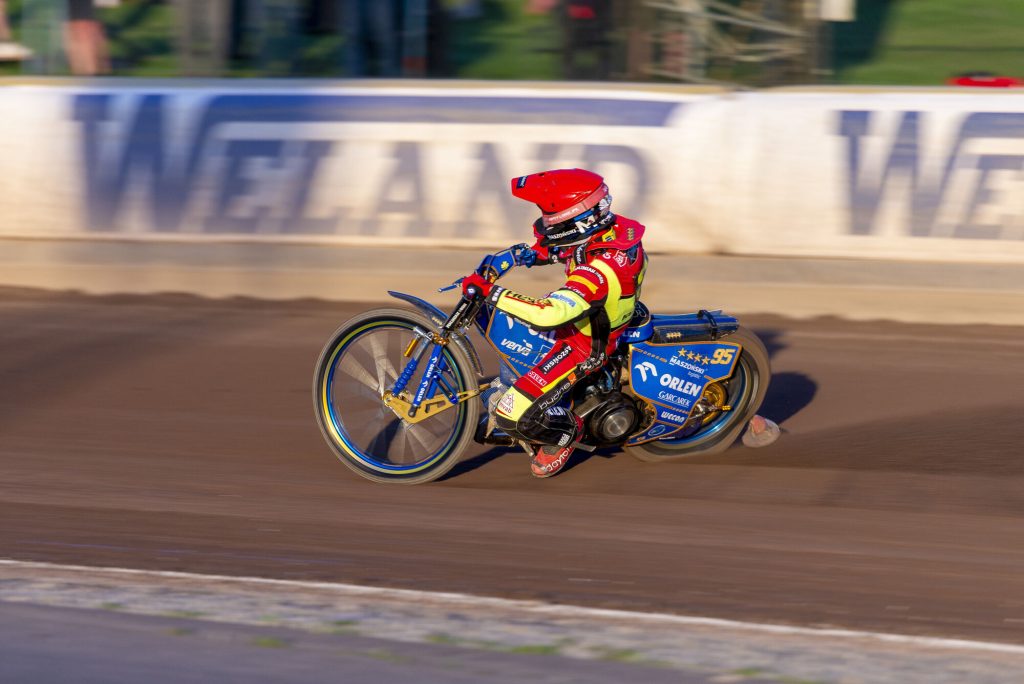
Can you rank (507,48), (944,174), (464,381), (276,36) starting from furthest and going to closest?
(507,48) → (276,36) → (944,174) → (464,381)

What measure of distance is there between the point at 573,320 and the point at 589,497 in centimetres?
87

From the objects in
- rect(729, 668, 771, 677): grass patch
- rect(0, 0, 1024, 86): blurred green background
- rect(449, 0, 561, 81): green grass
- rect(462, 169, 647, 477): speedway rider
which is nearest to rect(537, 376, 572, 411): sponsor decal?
rect(462, 169, 647, 477): speedway rider

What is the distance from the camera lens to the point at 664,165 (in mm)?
10172

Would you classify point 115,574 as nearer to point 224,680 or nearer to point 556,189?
point 224,680

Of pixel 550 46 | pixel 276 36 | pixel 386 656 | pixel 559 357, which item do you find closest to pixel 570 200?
pixel 559 357

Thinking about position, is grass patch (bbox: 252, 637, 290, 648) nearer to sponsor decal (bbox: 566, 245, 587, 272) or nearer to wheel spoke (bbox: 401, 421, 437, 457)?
wheel spoke (bbox: 401, 421, 437, 457)

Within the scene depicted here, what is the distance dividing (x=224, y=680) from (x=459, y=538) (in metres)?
1.98

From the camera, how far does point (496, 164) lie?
10.4 meters

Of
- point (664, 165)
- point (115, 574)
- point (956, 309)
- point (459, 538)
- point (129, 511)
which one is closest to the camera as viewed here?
point (115, 574)

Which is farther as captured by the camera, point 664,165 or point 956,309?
point 664,165

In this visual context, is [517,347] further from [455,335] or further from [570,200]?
[570,200]

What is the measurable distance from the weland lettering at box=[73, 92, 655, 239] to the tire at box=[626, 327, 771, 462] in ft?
11.7

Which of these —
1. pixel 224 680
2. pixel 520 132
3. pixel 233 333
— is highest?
pixel 520 132

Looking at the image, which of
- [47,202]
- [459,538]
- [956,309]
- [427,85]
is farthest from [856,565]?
[47,202]
